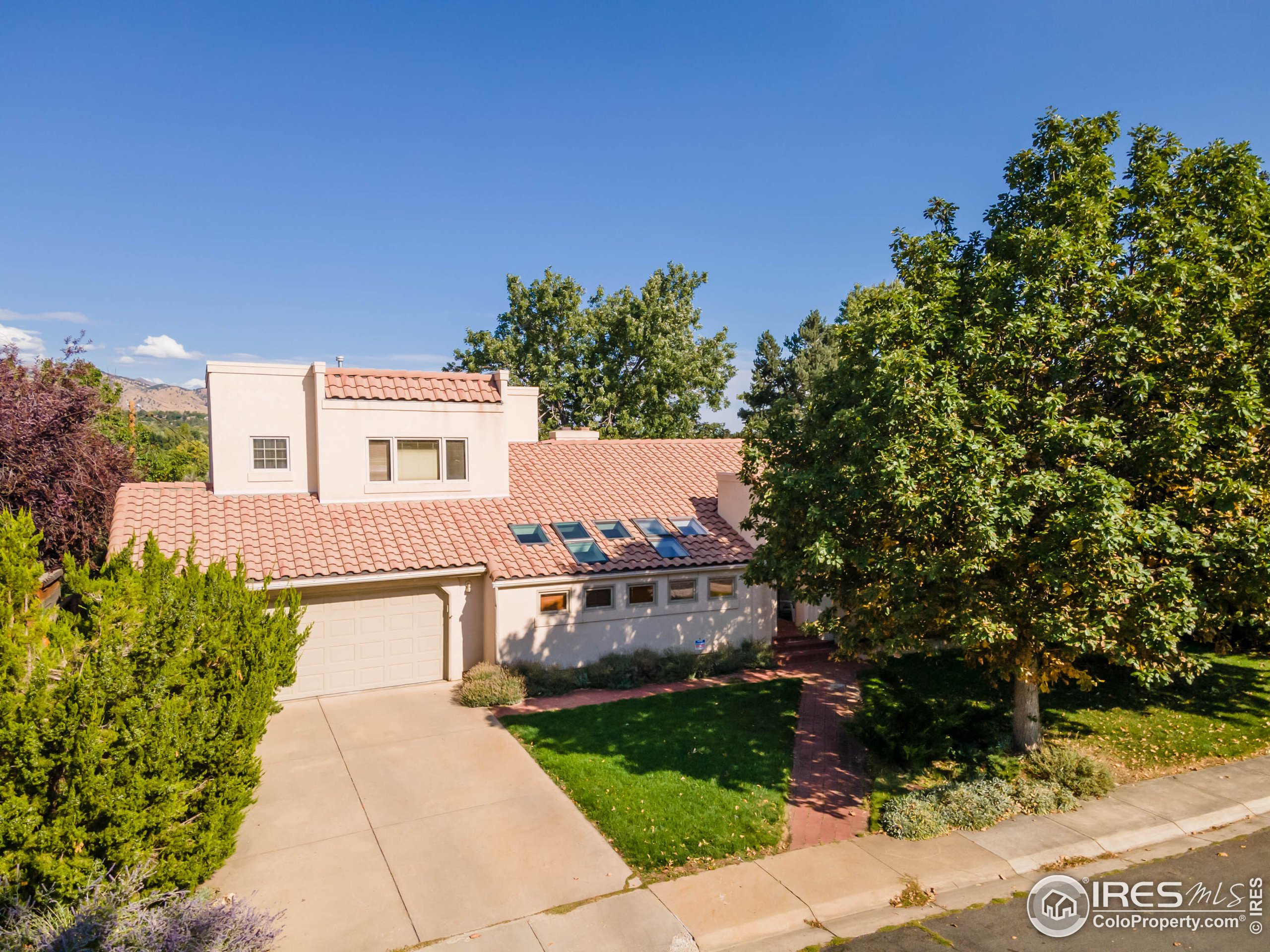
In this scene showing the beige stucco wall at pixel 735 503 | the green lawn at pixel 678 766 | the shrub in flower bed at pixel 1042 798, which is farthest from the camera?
the beige stucco wall at pixel 735 503

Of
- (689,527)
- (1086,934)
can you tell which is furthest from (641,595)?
(1086,934)

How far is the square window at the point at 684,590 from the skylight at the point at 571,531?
8.22 ft

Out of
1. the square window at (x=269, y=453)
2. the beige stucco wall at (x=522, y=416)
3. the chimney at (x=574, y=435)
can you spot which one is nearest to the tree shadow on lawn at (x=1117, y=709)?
the chimney at (x=574, y=435)

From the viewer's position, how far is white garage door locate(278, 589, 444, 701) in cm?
1554

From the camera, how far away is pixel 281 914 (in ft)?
25.9

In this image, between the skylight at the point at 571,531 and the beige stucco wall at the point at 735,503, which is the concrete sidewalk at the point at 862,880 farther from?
the beige stucco wall at the point at 735,503

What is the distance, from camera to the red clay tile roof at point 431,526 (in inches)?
604

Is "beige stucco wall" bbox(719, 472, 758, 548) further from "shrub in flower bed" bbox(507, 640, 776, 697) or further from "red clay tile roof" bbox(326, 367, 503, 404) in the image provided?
"red clay tile roof" bbox(326, 367, 503, 404)

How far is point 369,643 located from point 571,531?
545 centimetres

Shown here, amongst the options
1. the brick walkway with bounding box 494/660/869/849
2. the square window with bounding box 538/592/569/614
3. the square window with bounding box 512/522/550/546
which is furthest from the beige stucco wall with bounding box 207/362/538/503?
the brick walkway with bounding box 494/660/869/849

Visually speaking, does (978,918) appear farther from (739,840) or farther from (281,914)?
(281,914)

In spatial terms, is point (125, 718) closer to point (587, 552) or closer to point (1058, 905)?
point (1058, 905)

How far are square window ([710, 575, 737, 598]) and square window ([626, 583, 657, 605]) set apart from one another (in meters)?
1.57

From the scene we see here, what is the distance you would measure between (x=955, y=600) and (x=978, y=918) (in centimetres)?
410
